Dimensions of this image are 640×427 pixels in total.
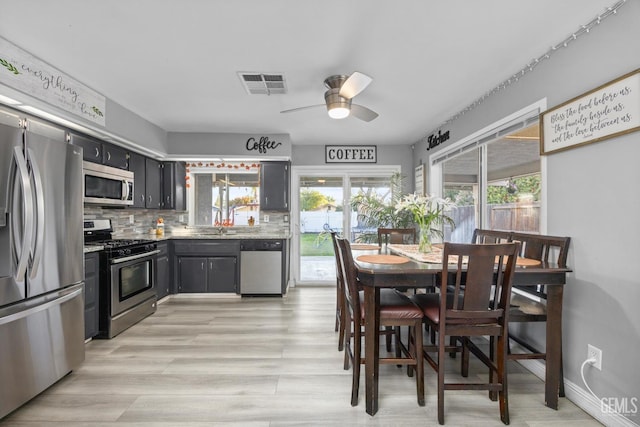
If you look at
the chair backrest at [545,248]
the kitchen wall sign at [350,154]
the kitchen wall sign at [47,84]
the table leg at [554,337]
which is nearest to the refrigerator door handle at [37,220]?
the kitchen wall sign at [47,84]

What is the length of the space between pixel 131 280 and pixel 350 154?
3610 mm

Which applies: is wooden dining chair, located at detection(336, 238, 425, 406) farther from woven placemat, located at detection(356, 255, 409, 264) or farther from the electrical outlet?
the electrical outlet

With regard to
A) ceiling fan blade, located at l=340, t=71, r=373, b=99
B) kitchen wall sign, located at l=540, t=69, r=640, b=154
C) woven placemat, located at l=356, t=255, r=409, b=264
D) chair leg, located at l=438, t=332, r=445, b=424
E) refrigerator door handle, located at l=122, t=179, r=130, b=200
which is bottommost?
chair leg, located at l=438, t=332, r=445, b=424

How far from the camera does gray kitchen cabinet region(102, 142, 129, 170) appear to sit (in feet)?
10.9

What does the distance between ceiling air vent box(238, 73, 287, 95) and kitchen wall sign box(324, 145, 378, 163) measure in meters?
2.30

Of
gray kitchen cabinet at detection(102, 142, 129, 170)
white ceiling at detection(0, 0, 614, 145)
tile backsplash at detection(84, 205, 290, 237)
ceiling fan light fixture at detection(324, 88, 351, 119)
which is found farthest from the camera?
tile backsplash at detection(84, 205, 290, 237)

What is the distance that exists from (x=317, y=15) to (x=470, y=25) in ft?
3.16

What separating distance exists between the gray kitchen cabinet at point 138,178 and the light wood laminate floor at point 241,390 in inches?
64.6

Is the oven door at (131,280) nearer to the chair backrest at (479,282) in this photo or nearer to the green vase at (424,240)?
A: the green vase at (424,240)

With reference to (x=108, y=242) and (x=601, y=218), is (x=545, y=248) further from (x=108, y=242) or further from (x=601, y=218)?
(x=108, y=242)

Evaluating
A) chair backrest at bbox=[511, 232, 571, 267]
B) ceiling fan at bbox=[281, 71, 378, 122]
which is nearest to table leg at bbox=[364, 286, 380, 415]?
chair backrest at bbox=[511, 232, 571, 267]

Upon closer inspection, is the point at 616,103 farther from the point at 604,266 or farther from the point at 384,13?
the point at 384,13

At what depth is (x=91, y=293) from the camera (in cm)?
288

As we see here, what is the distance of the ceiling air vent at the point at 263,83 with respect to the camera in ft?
8.77
